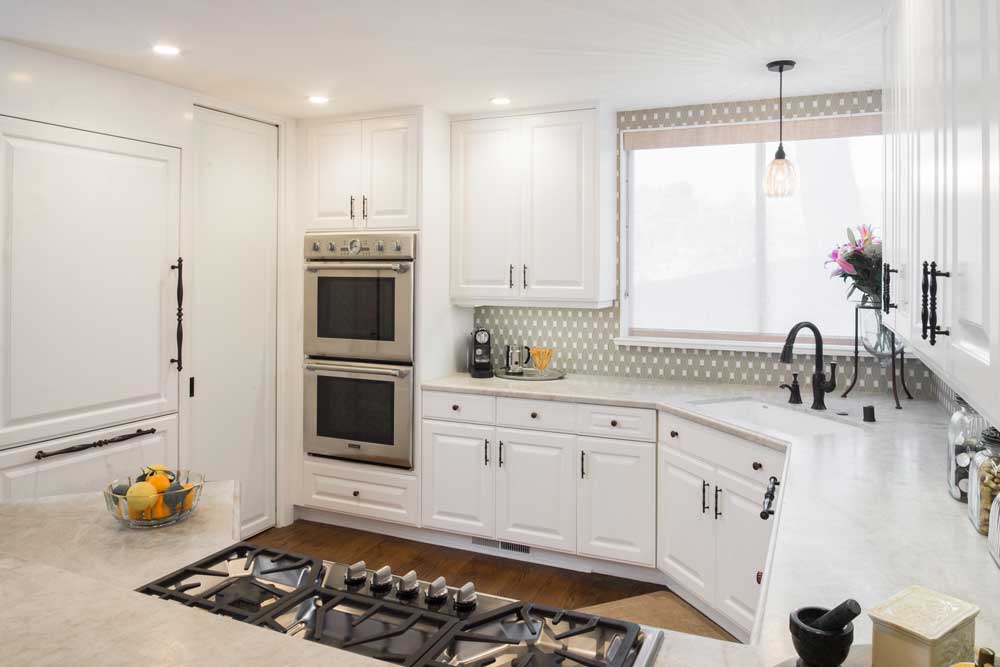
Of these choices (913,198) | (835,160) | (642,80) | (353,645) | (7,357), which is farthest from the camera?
(835,160)

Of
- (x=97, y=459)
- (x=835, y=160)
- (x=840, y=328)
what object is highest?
(x=835, y=160)

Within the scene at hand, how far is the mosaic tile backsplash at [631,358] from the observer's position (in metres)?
3.56

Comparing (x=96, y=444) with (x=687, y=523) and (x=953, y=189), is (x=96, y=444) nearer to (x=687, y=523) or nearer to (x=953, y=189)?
(x=687, y=523)

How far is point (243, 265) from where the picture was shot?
155 inches

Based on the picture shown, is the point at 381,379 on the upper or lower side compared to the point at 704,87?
lower

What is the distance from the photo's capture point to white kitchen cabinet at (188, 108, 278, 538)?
367 cm

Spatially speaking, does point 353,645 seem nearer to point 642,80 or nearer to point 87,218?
point 87,218

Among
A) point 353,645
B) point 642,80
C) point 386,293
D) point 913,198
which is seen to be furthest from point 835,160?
point 353,645

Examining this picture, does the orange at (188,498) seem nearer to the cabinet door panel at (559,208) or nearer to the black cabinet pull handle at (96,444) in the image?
the black cabinet pull handle at (96,444)

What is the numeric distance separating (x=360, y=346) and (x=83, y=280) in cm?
143

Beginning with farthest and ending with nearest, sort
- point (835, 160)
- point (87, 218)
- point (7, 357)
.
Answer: point (835, 160), point (87, 218), point (7, 357)

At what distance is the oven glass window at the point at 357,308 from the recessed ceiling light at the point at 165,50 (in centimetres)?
147

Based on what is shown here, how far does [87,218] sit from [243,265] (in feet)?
3.09

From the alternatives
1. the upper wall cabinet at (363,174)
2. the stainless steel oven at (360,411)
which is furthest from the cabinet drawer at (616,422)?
the upper wall cabinet at (363,174)
